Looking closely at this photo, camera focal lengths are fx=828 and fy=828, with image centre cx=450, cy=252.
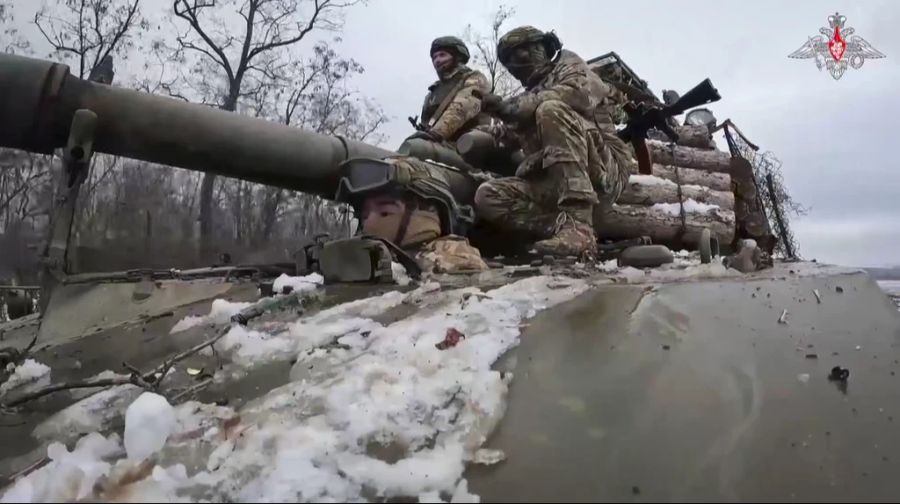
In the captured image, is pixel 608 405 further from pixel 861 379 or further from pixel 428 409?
pixel 861 379

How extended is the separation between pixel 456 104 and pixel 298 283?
2.93 metres

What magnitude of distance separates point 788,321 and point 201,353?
1.43m

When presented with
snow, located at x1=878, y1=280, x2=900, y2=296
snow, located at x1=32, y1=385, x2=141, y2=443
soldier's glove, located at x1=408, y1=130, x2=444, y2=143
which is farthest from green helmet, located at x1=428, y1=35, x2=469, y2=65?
snow, located at x1=32, y1=385, x2=141, y2=443

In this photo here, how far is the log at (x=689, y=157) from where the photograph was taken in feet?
18.3

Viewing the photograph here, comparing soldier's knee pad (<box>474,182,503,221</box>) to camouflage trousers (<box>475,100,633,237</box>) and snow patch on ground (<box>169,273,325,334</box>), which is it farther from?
snow patch on ground (<box>169,273,325,334</box>)

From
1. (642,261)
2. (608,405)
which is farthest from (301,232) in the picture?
(608,405)

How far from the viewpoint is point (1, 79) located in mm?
3277

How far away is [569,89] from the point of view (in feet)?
13.1

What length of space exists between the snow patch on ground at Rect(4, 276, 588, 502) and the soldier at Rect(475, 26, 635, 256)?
1649 millimetres

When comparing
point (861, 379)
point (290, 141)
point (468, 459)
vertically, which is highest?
point (290, 141)

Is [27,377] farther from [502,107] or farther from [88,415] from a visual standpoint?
[502,107]

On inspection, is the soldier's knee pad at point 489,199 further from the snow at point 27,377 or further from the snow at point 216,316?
the snow at point 27,377

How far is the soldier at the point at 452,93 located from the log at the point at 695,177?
116 cm

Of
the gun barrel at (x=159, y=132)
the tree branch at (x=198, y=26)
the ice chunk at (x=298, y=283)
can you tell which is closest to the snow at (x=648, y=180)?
the gun barrel at (x=159, y=132)
